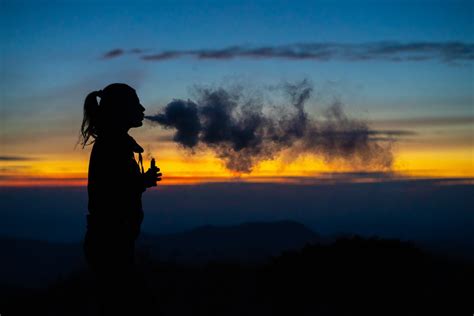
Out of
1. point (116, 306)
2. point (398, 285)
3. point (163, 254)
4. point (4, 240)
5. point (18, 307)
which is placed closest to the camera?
point (116, 306)

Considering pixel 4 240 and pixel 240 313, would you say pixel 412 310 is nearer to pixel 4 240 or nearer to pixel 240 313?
pixel 240 313

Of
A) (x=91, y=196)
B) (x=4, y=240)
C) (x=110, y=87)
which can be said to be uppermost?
(x=110, y=87)

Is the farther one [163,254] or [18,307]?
[163,254]

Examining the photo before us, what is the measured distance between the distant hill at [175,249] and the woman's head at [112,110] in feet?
29.0

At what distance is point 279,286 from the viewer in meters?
13.3

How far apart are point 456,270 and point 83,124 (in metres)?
10.2

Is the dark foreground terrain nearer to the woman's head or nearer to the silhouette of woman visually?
the silhouette of woman

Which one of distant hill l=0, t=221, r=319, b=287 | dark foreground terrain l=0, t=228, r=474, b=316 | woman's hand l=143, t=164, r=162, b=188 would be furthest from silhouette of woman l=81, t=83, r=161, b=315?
distant hill l=0, t=221, r=319, b=287

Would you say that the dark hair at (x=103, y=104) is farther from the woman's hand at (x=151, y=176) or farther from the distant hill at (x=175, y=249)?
the distant hill at (x=175, y=249)

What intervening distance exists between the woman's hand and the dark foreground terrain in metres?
5.09

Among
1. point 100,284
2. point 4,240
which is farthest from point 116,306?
point 4,240

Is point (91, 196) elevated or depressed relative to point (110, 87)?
depressed

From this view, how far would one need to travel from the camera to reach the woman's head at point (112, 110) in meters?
7.32

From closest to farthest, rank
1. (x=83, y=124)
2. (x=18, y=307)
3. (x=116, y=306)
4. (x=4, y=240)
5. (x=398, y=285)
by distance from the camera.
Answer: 1. (x=116, y=306)
2. (x=83, y=124)
3. (x=398, y=285)
4. (x=18, y=307)
5. (x=4, y=240)
